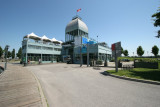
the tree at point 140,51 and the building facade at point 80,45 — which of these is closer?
the building facade at point 80,45

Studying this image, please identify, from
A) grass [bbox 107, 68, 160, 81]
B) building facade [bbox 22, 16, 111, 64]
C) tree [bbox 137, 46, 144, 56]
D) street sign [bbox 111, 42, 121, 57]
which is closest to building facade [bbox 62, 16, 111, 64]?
building facade [bbox 22, 16, 111, 64]

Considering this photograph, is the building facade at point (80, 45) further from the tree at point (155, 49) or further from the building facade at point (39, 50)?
the tree at point (155, 49)

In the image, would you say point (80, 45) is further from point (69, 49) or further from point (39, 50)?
point (39, 50)

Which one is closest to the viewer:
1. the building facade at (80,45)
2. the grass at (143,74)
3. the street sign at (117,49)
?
the grass at (143,74)

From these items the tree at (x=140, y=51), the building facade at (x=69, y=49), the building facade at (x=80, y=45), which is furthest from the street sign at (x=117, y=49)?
the tree at (x=140, y=51)

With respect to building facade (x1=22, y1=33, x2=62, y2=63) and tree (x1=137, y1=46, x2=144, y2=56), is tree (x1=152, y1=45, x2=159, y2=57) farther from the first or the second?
building facade (x1=22, y1=33, x2=62, y2=63)

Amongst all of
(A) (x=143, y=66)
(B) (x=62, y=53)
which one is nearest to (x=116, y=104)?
(A) (x=143, y=66)

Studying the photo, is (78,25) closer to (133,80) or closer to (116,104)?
(133,80)

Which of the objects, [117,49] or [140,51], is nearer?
[117,49]

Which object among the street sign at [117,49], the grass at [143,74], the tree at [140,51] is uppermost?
the tree at [140,51]

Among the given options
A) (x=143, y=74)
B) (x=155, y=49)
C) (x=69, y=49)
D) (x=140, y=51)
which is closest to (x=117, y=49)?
(x=143, y=74)

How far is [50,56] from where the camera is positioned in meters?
40.2

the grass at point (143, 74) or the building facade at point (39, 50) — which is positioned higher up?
the building facade at point (39, 50)

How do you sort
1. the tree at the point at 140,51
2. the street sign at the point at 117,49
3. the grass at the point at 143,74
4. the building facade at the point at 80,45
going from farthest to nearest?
the tree at the point at 140,51
the building facade at the point at 80,45
the street sign at the point at 117,49
the grass at the point at 143,74
